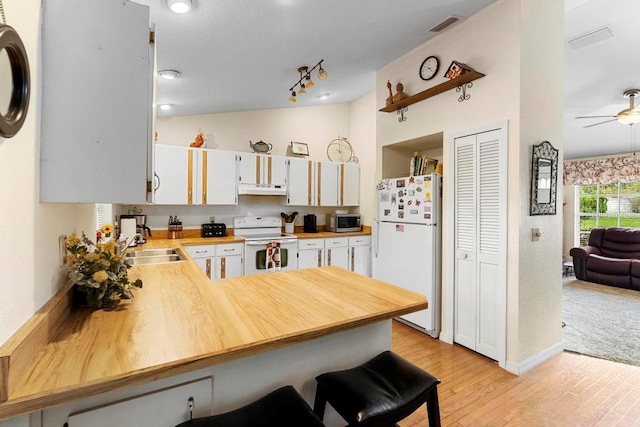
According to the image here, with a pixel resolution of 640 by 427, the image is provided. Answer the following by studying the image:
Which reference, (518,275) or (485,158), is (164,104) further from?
(518,275)

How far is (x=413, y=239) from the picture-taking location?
10.9ft

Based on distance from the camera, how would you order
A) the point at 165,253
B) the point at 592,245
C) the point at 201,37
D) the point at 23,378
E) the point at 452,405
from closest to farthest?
1. the point at 23,378
2. the point at 452,405
3. the point at 201,37
4. the point at 165,253
5. the point at 592,245

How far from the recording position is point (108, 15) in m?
1.10

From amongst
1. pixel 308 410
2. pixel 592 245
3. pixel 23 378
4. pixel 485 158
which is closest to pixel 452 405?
pixel 308 410

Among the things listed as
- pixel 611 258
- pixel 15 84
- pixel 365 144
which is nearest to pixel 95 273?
pixel 15 84

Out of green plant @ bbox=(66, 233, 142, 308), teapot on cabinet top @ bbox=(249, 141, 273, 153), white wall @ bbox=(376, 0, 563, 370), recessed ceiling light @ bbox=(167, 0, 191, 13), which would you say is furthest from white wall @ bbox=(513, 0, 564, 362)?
teapot on cabinet top @ bbox=(249, 141, 273, 153)

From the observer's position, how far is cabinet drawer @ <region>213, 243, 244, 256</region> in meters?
3.76

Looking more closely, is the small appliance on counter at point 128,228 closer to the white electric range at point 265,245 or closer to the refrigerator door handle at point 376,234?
the white electric range at point 265,245

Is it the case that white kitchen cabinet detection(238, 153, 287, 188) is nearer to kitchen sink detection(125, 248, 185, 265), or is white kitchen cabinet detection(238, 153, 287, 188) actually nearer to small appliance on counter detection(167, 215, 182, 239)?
small appliance on counter detection(167, 215, 182, 239)

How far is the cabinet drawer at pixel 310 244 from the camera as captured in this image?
4.29 m

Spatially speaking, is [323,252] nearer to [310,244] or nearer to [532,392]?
[310,244]

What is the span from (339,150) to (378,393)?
4.35 m

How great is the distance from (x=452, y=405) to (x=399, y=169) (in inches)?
107

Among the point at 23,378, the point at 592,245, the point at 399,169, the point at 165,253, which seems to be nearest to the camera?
the point at 23,378
